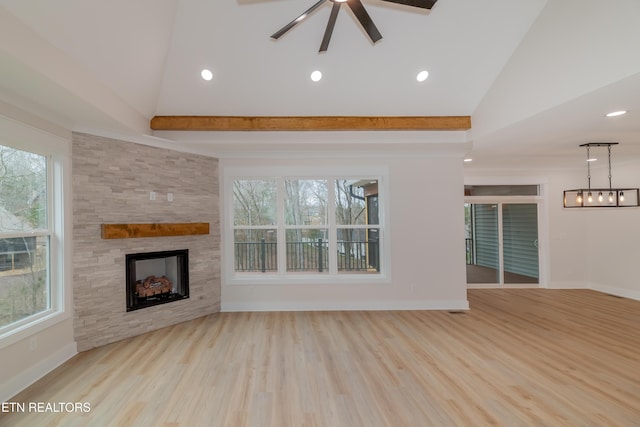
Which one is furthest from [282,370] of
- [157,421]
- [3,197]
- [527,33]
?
[527,33]

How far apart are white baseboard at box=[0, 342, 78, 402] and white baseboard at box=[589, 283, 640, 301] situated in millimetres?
9009

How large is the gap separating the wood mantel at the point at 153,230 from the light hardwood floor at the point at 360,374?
1334mm

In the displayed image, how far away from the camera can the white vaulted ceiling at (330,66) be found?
2420 mm

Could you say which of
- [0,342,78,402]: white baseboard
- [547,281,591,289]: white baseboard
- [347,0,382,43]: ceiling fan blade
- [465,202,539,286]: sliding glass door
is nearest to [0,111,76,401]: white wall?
[0,342,78,402]: white baseboard

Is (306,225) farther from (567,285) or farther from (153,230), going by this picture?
(567,285)

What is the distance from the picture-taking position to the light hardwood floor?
2338 mm

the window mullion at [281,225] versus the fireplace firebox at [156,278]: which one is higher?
the window mullion at [281,225]

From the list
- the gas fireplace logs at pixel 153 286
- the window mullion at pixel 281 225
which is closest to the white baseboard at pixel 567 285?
the window mullion at pixel 281 225

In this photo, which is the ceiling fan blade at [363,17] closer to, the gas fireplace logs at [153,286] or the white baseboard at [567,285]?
the gas fireplace logs at [153,286]

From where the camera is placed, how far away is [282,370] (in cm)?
303

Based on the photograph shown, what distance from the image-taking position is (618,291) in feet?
19.5

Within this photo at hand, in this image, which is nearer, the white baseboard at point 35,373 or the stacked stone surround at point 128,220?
the white baseboard at point 35,373

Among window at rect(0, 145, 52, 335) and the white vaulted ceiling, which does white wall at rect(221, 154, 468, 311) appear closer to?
the white vaulted ceiling

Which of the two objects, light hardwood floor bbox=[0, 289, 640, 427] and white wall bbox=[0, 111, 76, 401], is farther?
white wall bbox=[0, 111, 76, 401]
